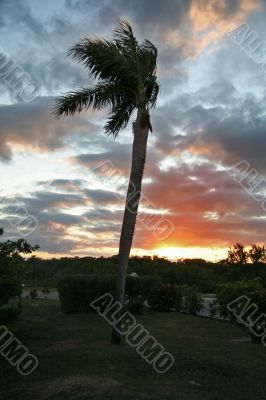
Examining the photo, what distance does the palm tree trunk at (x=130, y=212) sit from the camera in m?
13.4

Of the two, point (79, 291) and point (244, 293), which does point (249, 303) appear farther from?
point (79, 291)

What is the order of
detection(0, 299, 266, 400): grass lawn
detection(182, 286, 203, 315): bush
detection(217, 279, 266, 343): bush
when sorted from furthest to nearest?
1. detection(182, 286, 203, 315): bush
2. detection(217, 279, 266, 343): bush
3. detection(0, 299, 266, 400): grass lawn

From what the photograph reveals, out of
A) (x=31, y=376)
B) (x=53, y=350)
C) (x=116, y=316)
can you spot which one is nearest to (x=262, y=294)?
(x=116, y=316)

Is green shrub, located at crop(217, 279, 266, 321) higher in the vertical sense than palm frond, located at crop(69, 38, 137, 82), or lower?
lower

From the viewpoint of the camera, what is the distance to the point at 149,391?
859 cm

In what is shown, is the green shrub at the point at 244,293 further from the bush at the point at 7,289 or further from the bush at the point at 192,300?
the bush at the point at 192,300

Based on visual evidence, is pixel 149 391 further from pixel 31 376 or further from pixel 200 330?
pixel 200 330

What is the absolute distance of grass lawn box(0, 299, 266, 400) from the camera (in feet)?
28.2

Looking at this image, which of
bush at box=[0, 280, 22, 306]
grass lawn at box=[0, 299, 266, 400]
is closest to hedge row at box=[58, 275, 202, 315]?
grass lawn at box=[0, 299, 266, 400]

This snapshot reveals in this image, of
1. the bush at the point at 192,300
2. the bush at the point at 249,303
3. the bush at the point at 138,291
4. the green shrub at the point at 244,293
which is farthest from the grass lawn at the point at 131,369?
the bush at the point at 138,291

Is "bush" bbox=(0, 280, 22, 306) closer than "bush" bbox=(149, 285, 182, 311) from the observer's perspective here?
Yes

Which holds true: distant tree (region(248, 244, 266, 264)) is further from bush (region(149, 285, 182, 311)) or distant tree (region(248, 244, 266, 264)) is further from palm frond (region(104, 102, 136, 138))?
palm frond (region(104, 102, 136, 138))

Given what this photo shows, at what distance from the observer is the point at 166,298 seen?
2481 centimetres

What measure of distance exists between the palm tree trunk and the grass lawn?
1.51 metres
